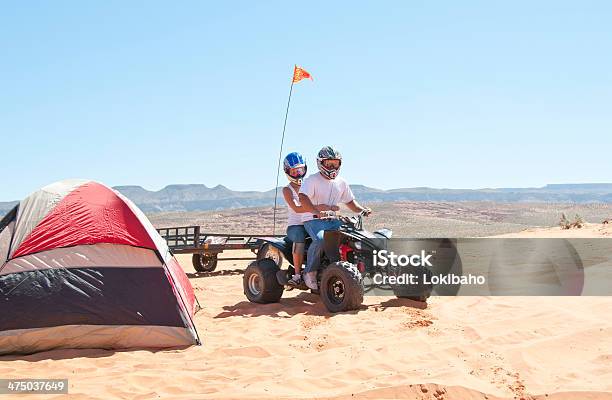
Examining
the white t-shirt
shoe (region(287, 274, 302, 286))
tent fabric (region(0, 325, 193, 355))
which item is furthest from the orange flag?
tent fabric (region(0, 325, 193, 355))

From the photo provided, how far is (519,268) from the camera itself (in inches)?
483

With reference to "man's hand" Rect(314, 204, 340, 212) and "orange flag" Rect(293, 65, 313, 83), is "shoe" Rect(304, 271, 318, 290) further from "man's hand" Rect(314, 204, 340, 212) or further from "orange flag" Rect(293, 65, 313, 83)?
"orange flag" Rect(293, 65, 313, 83)

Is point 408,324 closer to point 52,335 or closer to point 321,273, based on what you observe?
point 321,273

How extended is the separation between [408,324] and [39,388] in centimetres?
399

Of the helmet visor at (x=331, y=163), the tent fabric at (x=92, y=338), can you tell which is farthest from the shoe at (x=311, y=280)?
the tent fabric at (x=92, y=338)

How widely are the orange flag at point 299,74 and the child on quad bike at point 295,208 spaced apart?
236 inches

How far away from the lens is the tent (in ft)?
22.1

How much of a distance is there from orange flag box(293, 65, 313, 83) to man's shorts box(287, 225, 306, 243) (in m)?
6.74

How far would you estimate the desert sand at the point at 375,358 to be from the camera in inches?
199

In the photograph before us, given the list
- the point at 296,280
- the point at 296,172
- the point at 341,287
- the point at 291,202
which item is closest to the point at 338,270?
the point at 341,287

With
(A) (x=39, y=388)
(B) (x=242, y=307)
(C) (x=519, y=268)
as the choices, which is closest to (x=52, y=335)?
(A) (x=39, y=388)

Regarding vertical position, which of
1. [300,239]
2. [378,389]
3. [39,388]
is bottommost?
[39,388]

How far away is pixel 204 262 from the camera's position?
15273 millimetres

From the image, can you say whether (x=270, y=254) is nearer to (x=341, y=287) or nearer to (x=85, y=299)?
(x=341, y=287)
